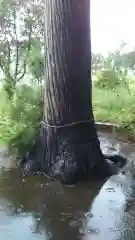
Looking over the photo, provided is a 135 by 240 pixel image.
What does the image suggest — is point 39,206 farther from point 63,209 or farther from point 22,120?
point 22,120

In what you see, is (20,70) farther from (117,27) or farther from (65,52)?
(65,52)

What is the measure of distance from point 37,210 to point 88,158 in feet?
2.78

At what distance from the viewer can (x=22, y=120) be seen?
3643mm

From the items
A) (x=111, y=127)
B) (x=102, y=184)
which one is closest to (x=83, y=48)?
(x=102, y=184)

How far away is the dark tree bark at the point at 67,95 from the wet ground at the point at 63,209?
202mm

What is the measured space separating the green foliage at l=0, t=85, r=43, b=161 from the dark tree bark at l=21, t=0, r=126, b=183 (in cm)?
16

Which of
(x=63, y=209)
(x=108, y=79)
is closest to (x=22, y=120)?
(x=63, y=209)

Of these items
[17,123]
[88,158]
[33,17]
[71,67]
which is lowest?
[88,158]

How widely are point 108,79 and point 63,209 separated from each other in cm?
257

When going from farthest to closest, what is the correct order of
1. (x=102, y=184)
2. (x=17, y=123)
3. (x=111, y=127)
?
(x=111, y=127) < (x=17, y=123) < (x=102, y=184)

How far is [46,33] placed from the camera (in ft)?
11.3

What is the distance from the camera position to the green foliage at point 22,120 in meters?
3.58

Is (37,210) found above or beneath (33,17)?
beneath

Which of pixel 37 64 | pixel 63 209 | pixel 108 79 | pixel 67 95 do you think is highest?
pixel 37 64
